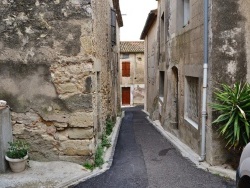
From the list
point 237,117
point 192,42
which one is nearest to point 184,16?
point 192,42

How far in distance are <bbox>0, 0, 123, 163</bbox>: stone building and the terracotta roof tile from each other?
993 inches

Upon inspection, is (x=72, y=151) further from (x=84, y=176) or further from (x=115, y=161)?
(x=115, y=161)

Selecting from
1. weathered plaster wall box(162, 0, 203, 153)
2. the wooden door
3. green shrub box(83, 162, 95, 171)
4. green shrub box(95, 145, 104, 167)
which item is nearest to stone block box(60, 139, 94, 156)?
green shrub box(83, 162, 95, 171)

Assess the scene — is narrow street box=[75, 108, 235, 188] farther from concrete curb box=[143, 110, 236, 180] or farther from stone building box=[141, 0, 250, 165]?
stone building box=[141, 0, 250, 165]

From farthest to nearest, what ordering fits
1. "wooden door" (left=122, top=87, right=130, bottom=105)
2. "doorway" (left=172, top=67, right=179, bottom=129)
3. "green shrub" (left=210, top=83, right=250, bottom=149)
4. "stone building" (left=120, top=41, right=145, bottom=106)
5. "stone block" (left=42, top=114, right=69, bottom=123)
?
1. "wooden door" (left=122, top=87, right=130, bottom=105)
2. "stone building" (left=120, top=41, right=145, bottom=106)
3. "doorway" (left=172, top=67, right=179, bottom=129)
4. "stone block" (left=42, top=114, right=69, bottom=123)
5. "green shrub" (left=210, top=83, right=250, bottom=149)

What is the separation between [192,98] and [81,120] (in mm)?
3792

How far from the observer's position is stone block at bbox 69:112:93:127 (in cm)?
592

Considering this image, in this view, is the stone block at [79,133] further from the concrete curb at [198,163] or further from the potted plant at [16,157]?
the concrete curb at [198,163]

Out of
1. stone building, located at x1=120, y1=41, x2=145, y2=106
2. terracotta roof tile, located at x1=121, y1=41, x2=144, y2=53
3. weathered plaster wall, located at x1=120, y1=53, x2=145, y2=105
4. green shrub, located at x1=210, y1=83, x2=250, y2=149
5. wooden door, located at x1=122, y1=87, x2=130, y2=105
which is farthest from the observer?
wooden door, located at x1=122, y1=87, x2=130, y2=105

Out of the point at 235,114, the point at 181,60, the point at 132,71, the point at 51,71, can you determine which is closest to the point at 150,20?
the point at 181,60

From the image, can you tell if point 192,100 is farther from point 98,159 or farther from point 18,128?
point 18,128

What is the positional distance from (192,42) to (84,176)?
440 centimetres

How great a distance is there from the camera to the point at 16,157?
5.52 m

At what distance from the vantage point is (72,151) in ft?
19.6
